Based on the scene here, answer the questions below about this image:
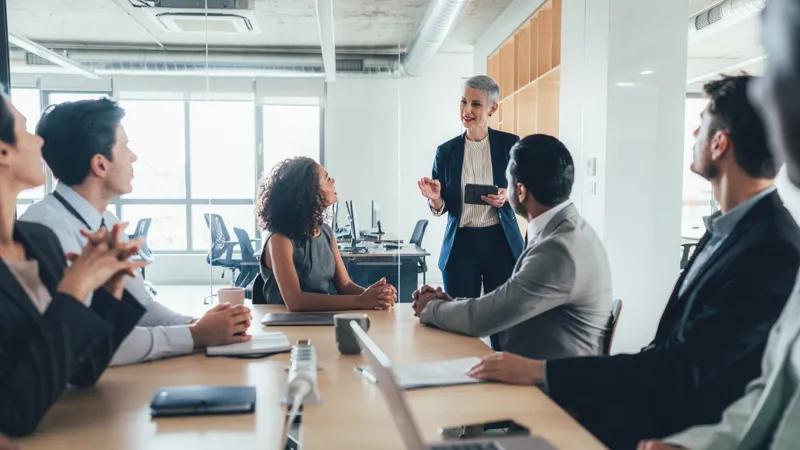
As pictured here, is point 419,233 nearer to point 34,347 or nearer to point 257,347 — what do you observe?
point 257,347

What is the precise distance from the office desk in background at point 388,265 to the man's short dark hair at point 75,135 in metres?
3.28

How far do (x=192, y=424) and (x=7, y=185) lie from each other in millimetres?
723

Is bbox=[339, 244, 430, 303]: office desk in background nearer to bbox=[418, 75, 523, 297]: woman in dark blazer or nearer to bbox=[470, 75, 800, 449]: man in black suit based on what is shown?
bbox=[418, 75, 523, 297]: woman in dark blazer

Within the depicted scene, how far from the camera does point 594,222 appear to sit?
4.86 meters

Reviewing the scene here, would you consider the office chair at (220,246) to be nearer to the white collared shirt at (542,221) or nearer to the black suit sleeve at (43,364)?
the white collared shirt at (542,221)

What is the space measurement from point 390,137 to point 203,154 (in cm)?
185

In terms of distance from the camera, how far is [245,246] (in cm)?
634

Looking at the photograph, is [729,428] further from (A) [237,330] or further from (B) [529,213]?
(A) [237,330]

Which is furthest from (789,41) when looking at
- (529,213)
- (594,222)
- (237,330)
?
(594,222)

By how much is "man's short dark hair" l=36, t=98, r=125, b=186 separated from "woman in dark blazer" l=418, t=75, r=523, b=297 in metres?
1.85

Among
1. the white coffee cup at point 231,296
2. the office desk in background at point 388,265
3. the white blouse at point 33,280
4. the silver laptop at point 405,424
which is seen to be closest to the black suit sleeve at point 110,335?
the white blouse at point 33,280

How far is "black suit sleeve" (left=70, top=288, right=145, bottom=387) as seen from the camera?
4.74ft

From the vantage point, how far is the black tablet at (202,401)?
1279 millimetres

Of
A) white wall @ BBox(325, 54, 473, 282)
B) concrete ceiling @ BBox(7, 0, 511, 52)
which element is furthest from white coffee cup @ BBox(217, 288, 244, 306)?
concrete ceiling @ BBox(7, 0, 511, 52)
